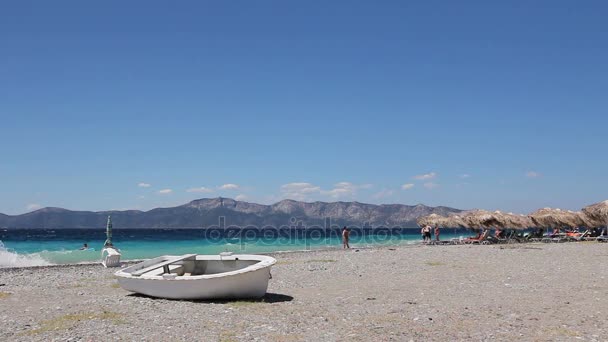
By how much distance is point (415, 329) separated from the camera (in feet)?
32.2

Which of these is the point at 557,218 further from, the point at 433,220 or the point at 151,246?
the point at 151,246

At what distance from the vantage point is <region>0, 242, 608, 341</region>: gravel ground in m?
9.39

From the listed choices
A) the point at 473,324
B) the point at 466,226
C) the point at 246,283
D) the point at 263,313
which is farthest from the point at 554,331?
the point at 466,226

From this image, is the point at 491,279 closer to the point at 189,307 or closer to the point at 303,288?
the point at 303,288

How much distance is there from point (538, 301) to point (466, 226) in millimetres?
31922

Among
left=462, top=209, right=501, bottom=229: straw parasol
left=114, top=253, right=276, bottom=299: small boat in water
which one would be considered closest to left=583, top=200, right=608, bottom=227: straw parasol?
left=462, top=209, right=501, bottom=229: straw parasol

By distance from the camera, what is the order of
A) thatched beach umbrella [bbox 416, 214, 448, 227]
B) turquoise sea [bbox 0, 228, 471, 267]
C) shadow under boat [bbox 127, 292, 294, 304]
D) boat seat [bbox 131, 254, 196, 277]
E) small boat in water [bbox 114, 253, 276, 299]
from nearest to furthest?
small boat in water [bbox 114, 253, 276, 299]
shadow under boat [bbox 127, 292, 294, 304]
boat seat [bbox 131, 254, 196, 277]
turquoise sea [bbox 0, 228, 471, 267]
thatched beach umbrella [bbox 416, 214, 448, 227]

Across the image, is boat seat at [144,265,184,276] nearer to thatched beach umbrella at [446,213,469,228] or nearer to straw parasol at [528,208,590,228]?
thatched beach umbrella at [446,213,469,228]

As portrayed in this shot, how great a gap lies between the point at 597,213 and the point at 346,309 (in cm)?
3543

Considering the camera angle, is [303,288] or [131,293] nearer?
[131,293]

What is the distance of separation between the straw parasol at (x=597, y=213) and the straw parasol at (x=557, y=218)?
2.22ft

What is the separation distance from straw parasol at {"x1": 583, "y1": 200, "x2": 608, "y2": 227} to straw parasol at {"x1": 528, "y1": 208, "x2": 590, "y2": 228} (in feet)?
2.22

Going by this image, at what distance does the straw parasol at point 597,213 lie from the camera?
40.0m

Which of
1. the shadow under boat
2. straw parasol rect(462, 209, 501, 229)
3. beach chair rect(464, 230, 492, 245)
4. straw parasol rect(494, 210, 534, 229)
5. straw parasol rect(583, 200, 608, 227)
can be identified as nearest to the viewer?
the shadow under boat
